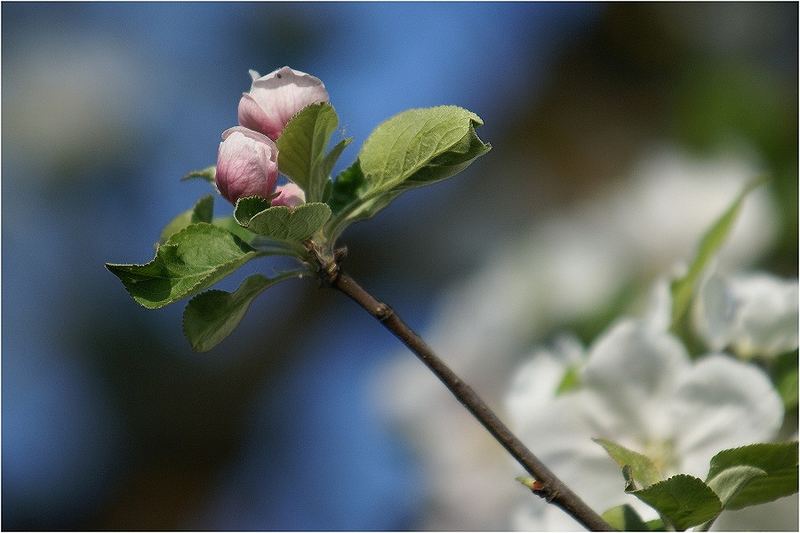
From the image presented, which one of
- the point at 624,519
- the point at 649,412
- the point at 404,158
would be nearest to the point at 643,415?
the point at 649,412

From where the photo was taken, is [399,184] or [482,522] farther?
[482,522]

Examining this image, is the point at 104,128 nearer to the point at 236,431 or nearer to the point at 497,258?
the point at 236,431

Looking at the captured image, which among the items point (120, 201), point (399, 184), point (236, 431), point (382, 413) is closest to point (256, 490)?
point (236, 431)

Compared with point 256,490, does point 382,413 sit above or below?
below

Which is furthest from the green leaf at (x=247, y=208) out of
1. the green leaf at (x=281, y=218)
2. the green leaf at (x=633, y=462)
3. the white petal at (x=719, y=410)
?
the white petal at (x=719, y=410)

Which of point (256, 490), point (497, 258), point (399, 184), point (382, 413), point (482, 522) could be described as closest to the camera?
point (399, 184)

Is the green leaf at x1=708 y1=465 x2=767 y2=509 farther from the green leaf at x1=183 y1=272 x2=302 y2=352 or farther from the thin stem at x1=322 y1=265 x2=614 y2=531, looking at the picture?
the green leaf at x1=183 y1=272 x2=302 y2=352

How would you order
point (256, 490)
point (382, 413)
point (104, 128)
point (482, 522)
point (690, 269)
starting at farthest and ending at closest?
point (104, 128) < point (256, 490) < point (382, 413) < point (482, 522) < point (690, 269)
